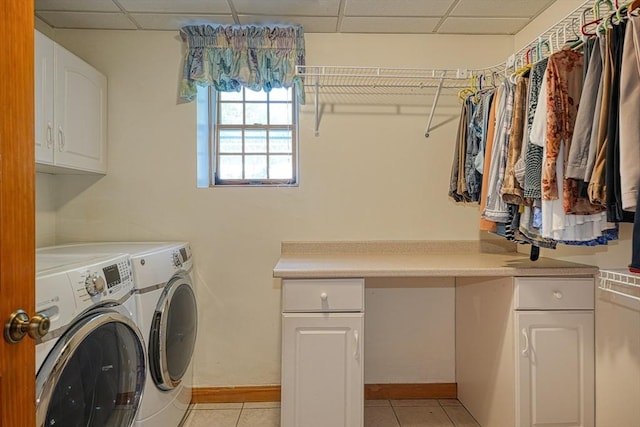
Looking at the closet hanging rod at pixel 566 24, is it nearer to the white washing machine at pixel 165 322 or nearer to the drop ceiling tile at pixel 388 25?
the drop ceiling tile at pixel 388 25

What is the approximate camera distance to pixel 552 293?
1687 millimetres

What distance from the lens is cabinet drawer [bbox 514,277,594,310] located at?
5.52 ft

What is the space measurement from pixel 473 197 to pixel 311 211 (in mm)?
921

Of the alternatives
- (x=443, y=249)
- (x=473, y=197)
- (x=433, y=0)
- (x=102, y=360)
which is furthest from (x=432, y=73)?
(x=102, y=360)

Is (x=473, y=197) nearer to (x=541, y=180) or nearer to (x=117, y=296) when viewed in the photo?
(x=541, y=180)

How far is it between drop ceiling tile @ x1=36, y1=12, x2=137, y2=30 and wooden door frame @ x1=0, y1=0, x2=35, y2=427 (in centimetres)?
160

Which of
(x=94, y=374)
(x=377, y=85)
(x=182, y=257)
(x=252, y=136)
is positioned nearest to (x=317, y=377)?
(x=94, y=374)

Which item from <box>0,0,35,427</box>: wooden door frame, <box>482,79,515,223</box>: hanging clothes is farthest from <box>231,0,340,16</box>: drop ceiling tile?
<box>0,0,35,427</box>: wooden door frame

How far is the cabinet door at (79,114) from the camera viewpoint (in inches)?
71.4

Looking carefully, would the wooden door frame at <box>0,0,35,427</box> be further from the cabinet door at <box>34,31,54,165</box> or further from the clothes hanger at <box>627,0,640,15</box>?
the clothes hanger at <box>627,0,640,15</box>

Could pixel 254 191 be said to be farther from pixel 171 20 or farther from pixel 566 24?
pixel 566 24

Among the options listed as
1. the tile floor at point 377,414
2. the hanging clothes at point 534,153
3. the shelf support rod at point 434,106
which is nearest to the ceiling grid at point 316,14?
Result: the shelf support rod at point 434,106

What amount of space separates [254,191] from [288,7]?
104 centimetres

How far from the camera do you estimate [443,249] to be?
2309 millimetres
